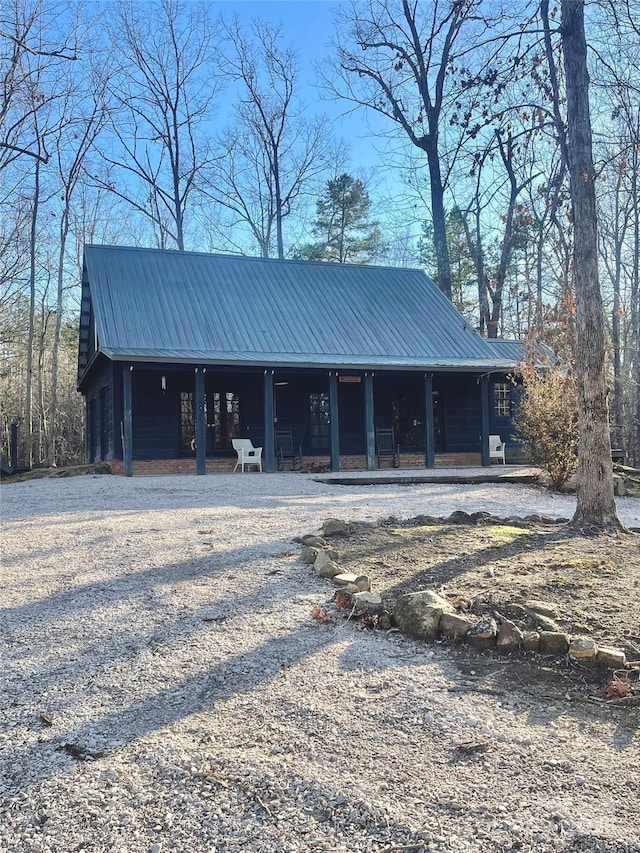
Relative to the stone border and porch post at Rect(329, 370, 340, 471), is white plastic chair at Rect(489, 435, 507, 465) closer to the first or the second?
porch post at Rect(329, 370, 340, 471)

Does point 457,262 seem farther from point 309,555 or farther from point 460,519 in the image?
point 309,555

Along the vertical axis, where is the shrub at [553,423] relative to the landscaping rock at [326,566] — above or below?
above

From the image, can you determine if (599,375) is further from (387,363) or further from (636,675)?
(387,363)

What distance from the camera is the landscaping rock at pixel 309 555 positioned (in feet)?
16.4

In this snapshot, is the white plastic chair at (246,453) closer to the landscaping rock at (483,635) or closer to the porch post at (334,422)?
the porch post at (334,422)

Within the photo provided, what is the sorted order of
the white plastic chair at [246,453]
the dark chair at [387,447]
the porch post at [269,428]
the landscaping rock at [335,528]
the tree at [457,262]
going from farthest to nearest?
the tree at [457,262] → the dark chair at [387,447] → the white plastic chair at [246,453] → the porch post at [269,428] → the landscaping rock at [335,528]

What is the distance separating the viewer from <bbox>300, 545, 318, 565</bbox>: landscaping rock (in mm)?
4994

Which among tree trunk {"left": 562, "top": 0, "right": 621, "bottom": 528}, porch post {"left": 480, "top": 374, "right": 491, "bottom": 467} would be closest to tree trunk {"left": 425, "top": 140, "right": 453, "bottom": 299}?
porch post {"left": 480, "top": 374, "right": 491, "bottom": 467}

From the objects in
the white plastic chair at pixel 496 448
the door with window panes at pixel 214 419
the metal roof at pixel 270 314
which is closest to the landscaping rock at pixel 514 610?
the metal roof at pixel 270 314

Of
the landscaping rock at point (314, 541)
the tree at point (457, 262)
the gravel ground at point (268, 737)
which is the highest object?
the tree at point (457, 262)

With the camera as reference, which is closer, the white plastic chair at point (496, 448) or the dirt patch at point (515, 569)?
the dirt patch at point (515, 569)

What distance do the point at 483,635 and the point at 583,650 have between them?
481 mm

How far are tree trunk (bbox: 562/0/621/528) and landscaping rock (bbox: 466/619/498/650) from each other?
3.74 meters

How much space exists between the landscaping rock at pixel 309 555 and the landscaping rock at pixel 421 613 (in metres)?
1.45
